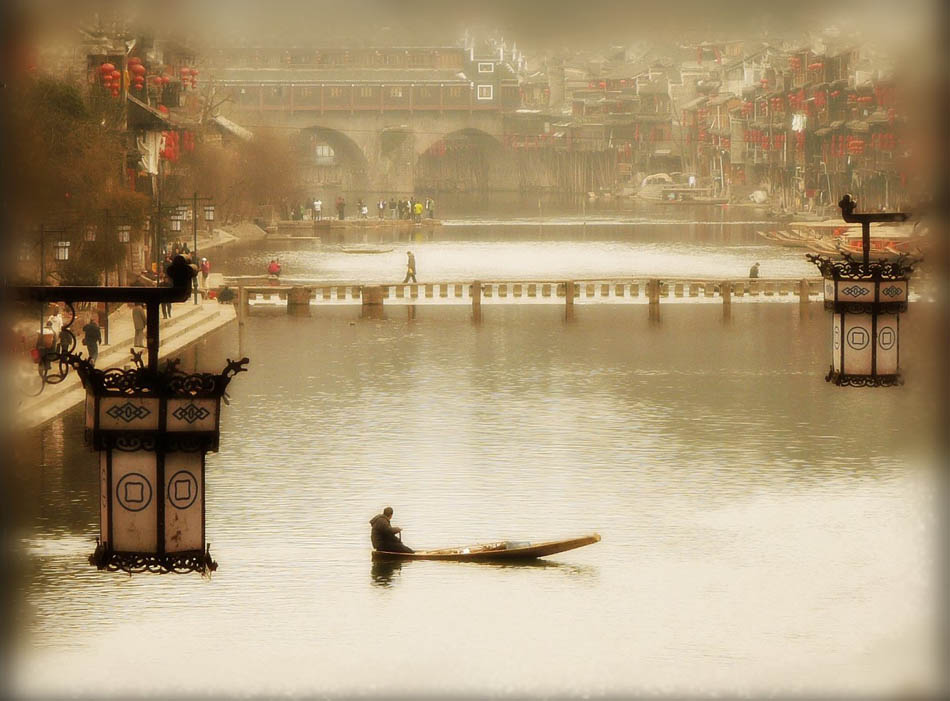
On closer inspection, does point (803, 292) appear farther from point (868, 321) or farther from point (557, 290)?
point (868, 321)

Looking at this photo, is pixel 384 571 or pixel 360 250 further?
pixel 360 250

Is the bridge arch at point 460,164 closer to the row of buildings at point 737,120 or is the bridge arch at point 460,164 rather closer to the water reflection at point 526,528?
the row of buildings at point 737,120

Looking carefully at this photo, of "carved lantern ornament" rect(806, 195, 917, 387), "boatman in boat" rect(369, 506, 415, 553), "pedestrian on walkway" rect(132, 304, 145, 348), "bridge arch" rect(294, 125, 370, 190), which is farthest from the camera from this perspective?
"bridge arch" rect(294, 125, 370, 190)

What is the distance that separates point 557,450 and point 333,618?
11.6 m

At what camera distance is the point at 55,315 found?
33.8m

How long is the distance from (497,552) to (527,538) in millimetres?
2052

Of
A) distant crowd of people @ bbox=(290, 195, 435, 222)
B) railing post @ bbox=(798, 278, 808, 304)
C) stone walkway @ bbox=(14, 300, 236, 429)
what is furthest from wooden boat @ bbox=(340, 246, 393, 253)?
railing post @ bbox=(798, 278, 808, 304)

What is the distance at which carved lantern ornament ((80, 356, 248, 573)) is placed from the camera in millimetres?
9758

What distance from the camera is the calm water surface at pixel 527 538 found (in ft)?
64.0

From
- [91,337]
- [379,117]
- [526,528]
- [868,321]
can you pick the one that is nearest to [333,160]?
[379,117]

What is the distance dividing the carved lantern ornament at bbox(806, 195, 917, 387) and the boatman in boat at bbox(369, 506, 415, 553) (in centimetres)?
1151

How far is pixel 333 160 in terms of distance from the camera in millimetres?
156875

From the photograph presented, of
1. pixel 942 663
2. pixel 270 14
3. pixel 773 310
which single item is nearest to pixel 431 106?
pixel 270 14

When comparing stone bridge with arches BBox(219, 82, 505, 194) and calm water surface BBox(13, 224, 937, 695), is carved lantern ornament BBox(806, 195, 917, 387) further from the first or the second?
stone bridge with arches BBox(219, 82, 505, 194)
